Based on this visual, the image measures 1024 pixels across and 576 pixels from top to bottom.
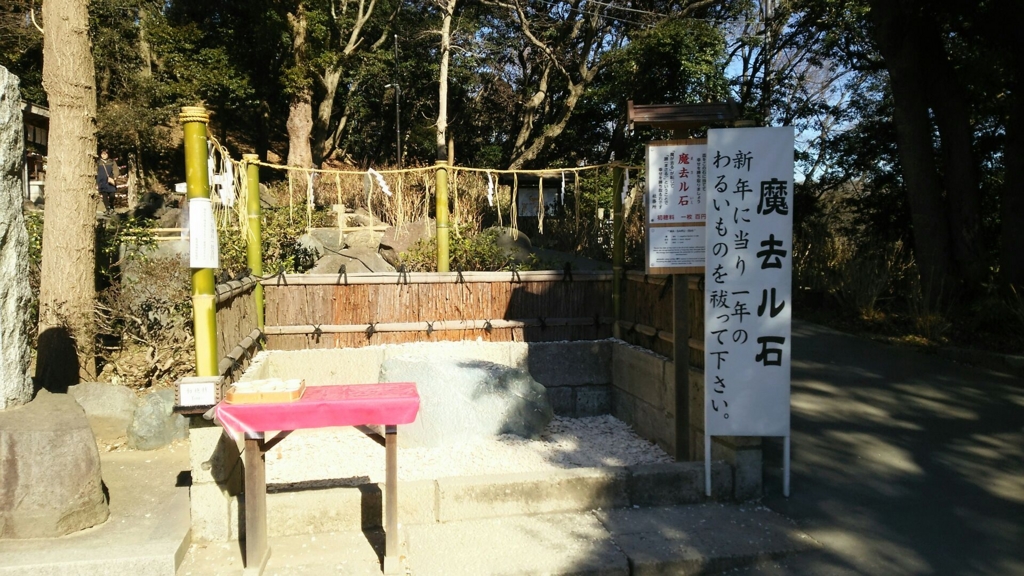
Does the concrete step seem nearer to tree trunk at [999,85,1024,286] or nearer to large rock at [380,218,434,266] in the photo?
large rock at [380,218,434,266]

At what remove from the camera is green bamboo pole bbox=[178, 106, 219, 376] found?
4.91 meters

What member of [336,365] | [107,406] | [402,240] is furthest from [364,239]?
[107,406]

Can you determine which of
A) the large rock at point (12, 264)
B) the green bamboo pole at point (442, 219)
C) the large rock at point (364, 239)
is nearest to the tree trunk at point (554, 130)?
the large rock at point (364, 239)

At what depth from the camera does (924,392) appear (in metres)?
7.58

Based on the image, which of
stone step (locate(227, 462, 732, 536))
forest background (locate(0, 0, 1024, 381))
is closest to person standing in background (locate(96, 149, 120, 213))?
forest background (locate(0, 0, 1024, 381))

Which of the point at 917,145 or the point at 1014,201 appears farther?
the point at 917,145

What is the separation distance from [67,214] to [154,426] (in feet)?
8.24

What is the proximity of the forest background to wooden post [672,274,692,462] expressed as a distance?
568 centimetres

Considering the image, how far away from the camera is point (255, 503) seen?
4.30m

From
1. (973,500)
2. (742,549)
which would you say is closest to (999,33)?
(973,500)

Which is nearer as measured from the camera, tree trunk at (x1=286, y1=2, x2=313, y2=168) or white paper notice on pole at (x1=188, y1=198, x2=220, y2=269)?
white paper notice on pole at (x1=188, y1=198, x2=220, y2=269)

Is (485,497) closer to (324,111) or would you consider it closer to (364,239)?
(364,239)

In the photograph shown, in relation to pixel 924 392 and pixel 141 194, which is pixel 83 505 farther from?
pixel 141 194

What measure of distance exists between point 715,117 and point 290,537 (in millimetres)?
4312
